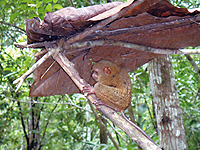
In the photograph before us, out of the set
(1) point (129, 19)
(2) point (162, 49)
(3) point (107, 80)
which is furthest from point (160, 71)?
(1) point (129, 19)

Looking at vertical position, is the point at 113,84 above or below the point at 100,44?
below

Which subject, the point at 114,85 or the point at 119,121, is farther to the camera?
the point at 114,85

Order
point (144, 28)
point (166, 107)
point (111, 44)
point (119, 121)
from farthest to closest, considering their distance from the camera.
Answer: point (166, 107), point (111, 44), point (144, 28), point (119, 121)

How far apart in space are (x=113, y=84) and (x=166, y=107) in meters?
1.04

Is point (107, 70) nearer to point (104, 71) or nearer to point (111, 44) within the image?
point (104, 71)

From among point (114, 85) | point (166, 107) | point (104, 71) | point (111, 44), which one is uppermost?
point (111, 44)

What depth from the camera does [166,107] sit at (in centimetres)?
241

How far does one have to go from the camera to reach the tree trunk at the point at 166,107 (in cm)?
234

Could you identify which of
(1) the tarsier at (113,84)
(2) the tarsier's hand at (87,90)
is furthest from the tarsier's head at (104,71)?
(2) the tarsier's hand at (87,90)

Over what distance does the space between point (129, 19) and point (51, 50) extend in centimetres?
57

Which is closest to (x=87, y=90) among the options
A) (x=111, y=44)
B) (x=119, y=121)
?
(x=119, y=121)

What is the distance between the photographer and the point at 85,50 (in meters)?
1.66

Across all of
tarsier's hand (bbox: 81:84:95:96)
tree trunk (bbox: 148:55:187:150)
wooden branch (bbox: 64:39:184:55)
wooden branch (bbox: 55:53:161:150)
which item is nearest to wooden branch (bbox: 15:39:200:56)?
wooden branch (bbox: 64:39:184:55)

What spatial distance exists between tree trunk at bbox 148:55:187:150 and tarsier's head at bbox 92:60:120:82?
1031 millimetres
